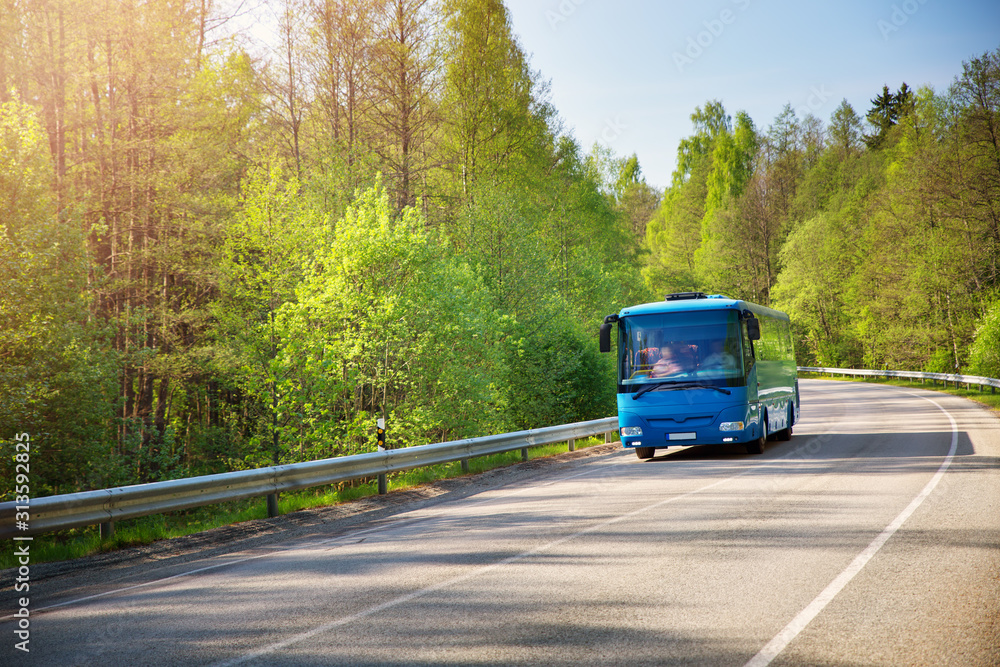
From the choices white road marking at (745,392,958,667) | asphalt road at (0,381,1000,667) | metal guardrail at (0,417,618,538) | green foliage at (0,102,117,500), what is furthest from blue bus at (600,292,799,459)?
green foliage at (0,102,117,500)

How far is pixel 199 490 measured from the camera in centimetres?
945

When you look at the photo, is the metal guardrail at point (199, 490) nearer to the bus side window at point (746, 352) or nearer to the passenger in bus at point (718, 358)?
the passenger in bus at point (718, 358)

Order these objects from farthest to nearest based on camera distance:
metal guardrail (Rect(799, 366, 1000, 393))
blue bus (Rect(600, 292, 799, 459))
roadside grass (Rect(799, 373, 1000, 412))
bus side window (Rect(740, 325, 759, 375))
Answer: metal guardrail (Rect(799, 366, 1000, 393))
roadside grass (Rect(799, 373, 1000, 412))
bus side window (Rect(740, 325, 759, 375))
blue bus (Rect(600, 292, 799, 459))

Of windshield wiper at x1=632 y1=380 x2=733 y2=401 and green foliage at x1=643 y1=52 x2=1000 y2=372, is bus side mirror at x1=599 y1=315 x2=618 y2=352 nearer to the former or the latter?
windshield wiper at x1=632 y1=380 x2=733 y2=401

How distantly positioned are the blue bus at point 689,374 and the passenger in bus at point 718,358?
0.02 meters

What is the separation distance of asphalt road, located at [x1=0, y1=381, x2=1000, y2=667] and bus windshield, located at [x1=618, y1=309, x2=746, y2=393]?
416 centimetres

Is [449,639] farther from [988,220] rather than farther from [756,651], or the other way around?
[988,220]

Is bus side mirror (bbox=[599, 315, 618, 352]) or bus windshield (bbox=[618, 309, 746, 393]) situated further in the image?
bus side mirror (bbox=[599, 315, 618, 352])

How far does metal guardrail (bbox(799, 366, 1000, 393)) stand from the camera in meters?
34.9

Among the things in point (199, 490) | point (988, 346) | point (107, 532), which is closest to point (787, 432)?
point (199, 490)

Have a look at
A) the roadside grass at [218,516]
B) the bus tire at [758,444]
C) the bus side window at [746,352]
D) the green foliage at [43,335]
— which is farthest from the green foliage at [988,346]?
the green foliage at [43,335]

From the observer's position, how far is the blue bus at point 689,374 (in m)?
15.0

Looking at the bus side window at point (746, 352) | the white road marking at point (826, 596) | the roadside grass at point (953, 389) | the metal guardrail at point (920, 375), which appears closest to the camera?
the white road marking at point (826, 596)

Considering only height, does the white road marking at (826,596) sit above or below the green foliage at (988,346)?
below
